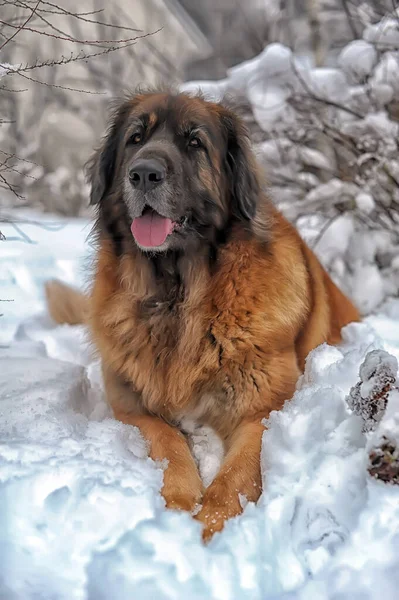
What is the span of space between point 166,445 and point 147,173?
110cm

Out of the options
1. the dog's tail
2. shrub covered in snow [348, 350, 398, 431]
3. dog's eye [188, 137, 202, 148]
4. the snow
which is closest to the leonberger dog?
dog's eye [188, 137, 202, 148]

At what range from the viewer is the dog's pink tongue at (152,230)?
2.39 metres

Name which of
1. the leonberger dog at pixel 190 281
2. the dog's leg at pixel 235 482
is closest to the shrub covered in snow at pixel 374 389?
the dog's leg at pixel 235 482

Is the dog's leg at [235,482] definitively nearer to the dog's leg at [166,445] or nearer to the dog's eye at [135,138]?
the dog's leg at [166,445]

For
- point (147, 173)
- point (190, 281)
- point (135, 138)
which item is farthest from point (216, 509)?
point (135, 138)

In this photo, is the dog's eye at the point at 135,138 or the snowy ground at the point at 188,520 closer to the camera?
the snowy ground at the point at 188,520

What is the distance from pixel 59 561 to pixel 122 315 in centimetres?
137

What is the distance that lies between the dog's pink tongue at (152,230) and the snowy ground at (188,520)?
81cm

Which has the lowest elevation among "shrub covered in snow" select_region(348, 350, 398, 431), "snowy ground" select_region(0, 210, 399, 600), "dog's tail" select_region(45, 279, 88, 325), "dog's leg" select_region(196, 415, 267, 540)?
"dog's tail" select_region(45, 279, 88, 325)

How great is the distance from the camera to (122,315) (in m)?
2.58

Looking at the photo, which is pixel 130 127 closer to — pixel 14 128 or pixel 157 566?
pixel 157 566

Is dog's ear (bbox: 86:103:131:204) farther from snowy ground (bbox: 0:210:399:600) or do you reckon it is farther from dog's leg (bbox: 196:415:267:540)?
dog's leg (bbox: 196:415:267:540)

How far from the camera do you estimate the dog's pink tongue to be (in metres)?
2.39

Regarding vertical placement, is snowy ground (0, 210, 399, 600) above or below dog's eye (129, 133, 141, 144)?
below
